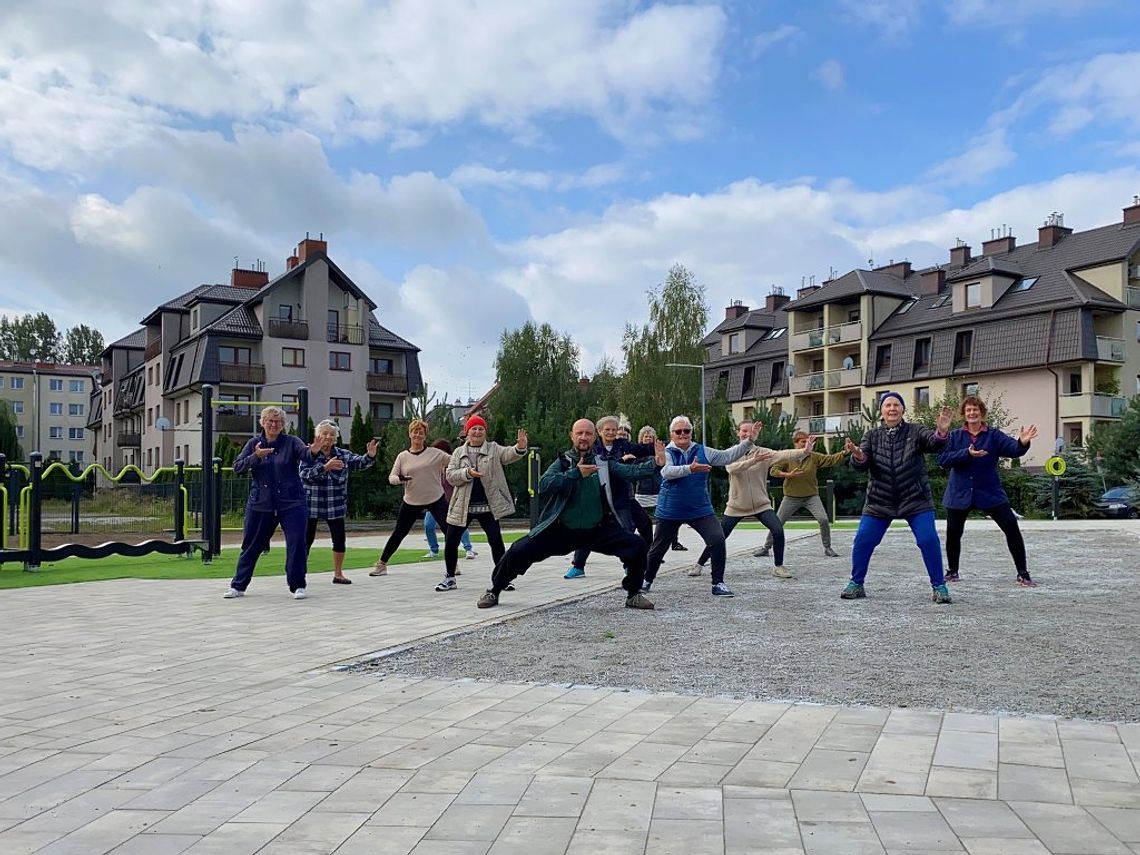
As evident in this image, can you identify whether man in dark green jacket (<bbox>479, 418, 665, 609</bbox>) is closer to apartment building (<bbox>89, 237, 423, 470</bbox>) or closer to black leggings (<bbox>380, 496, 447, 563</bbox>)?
black leggings (<bbox>380, 496, 447, 563</bbox>)

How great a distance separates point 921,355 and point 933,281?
18.3 ft

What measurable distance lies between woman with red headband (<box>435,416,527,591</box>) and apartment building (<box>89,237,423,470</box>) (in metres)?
42.4

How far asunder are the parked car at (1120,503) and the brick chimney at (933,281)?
937 inches

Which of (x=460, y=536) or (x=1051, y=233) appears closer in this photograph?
(x=460, y=536)

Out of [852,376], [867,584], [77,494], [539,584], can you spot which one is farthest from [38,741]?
[852,376]

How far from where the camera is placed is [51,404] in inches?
3999

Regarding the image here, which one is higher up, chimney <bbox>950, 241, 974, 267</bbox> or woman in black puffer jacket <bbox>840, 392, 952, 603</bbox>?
chimney <bbox>950, 241, 974, 267</bbox>

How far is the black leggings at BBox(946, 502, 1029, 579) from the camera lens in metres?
11.0

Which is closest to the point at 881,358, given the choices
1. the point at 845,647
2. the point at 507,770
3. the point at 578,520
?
the point at 578,520

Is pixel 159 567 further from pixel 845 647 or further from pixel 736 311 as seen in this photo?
pixel 736 311

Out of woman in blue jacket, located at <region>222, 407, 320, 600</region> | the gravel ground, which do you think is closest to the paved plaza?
the gravel ground

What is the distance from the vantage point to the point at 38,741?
483cm

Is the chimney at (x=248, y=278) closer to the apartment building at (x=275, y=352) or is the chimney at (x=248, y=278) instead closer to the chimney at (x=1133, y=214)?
the apartment building at (x=275, y=352)

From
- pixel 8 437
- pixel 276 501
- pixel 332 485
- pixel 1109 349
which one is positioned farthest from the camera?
pixel 8 437
